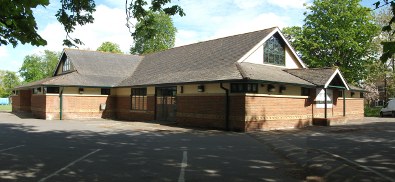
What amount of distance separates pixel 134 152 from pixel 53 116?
62.6 ft

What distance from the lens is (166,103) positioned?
84.2 ft

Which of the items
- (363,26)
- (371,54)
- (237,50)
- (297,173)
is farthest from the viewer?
(371,54)

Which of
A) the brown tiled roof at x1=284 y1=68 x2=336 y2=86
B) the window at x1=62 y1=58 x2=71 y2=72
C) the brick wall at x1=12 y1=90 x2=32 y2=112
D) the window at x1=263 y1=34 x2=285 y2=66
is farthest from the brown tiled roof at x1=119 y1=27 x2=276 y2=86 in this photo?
the brick wall at x1=12 y1=90 x2=32 y2=112

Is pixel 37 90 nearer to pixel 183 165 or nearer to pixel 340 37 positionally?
pixel 183 165

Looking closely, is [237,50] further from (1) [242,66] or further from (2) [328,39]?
(2) [328,39]

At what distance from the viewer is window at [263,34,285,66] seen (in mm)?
24281

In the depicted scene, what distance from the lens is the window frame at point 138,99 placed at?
27.4 metres

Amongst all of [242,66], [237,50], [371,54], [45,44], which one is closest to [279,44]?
[237,50]

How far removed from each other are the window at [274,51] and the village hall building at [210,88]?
0.07 m

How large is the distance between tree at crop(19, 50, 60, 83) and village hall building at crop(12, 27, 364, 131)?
5960 centimetres

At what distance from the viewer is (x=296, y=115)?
→ 22141 millimetres

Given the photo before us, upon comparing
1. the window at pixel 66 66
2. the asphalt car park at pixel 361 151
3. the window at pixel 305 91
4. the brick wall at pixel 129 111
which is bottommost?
the asphalt car park at pixel 361 151

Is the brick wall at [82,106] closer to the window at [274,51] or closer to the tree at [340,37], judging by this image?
the window at [274,51]

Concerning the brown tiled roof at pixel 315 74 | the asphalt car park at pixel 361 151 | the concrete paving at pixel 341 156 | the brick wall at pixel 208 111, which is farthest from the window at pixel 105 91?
the asphalt car park at pixel 361 151
